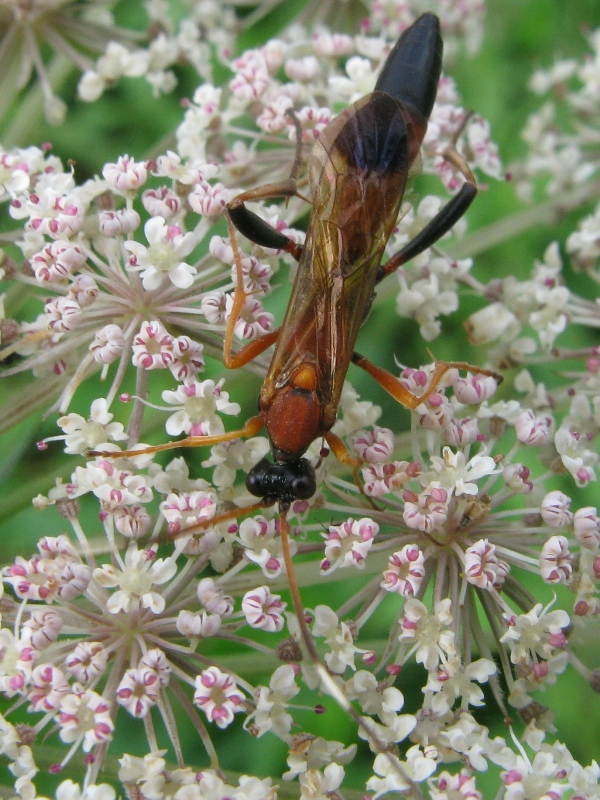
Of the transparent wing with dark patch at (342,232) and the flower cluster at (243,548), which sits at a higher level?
the transparent wing with dark patch at (342,232)

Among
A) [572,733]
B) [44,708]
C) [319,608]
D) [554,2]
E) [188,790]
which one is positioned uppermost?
[554,2]

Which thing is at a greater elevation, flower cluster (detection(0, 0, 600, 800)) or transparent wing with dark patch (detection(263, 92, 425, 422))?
transparent wing with dark patch (detection(263, 92, 425, 422))

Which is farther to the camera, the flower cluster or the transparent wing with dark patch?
the transparent wing with dark patch

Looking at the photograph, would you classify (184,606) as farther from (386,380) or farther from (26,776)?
(386,380)

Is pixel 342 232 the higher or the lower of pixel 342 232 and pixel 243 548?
the higher

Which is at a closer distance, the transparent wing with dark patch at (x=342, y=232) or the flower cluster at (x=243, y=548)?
the flower cluster at (x=243, y=548)

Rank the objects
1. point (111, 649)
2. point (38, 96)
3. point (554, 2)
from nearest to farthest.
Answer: point (111, 649) < point (38, 96) < point (554, 2)

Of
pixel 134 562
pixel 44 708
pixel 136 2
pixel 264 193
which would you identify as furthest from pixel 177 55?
pixel 44 708

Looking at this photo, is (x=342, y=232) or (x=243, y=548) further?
(x=243, y=548)
